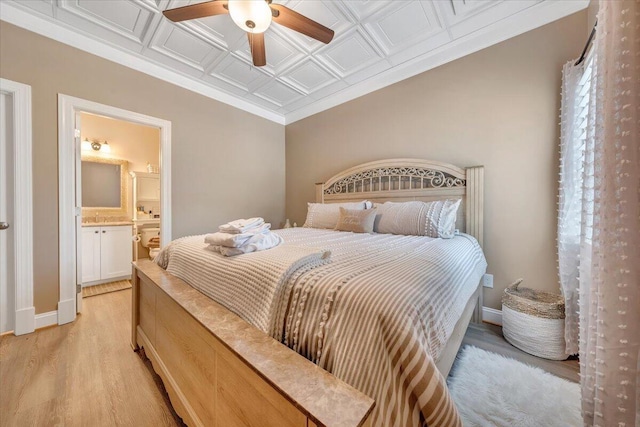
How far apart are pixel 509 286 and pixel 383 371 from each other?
77.4 inches

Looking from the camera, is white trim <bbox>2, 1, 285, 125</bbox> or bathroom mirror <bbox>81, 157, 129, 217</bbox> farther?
bathroom mirror <bbox>81, 157, 129, 217</bbox>

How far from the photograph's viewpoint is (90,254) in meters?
3.17

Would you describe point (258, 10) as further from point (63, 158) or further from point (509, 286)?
point (509, 286)

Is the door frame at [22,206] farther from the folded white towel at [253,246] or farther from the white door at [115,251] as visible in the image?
the folded white towel at [253,246]

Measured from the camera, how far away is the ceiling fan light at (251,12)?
4.87ft

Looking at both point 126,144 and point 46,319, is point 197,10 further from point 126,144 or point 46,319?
point 126,144

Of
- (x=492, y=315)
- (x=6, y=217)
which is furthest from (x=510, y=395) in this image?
(x=6, y=217)

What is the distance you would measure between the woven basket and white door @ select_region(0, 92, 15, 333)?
4.11 metres

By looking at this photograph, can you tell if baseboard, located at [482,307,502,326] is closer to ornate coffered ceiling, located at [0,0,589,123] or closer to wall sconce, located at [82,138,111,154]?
ornate coffered ceiling, located at [0,0,589,123]

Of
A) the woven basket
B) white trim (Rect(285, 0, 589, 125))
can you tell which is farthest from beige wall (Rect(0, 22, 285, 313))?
the woven basket

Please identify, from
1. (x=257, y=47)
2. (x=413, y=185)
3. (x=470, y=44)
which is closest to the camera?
(x=257, y=47)

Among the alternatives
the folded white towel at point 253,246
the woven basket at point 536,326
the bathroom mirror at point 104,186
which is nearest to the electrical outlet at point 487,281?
the woven basket at point 536,326

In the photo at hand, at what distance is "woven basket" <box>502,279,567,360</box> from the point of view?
1.59 metres

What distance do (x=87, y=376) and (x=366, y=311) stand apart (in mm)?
1934
